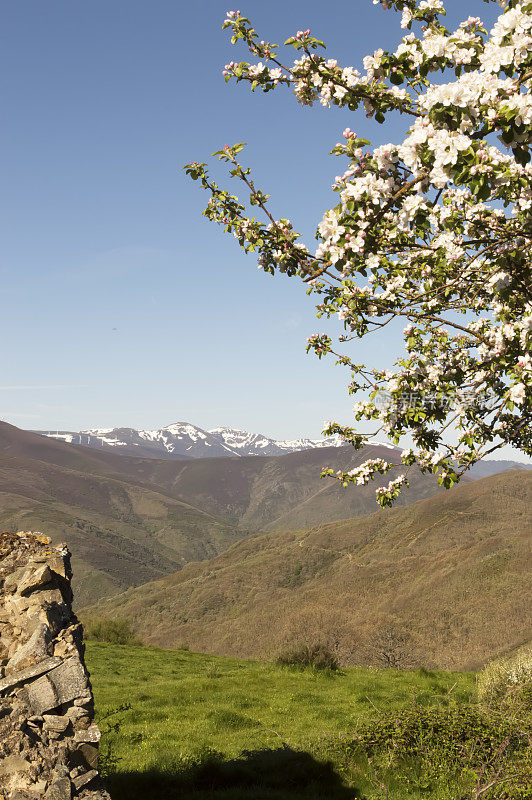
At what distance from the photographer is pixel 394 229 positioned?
5852 mm

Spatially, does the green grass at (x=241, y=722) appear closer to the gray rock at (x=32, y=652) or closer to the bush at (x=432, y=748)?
the bush at (x=432, y=748)

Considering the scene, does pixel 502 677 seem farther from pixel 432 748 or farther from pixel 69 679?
pixel 69 679

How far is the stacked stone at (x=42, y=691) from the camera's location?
4.53 meters

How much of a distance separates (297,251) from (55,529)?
20149 cm

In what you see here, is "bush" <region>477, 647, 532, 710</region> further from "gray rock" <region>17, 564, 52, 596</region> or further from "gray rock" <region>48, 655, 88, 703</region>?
"gray rock" <region>17, 564, 52, 596</region>

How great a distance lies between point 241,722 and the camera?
13.5 meters

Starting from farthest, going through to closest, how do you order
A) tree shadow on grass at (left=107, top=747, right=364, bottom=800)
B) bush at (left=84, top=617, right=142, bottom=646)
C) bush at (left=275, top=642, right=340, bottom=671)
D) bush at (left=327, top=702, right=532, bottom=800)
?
bush at (left=84, top=617, right=142, bottom=646) → bush at (left=275, top=642, right=340, bottom=671) → bush at (left=327, top=702, right=532, bottom=800) → tree shadow on grass at (left=107, top=747, right=364, bottom=800)

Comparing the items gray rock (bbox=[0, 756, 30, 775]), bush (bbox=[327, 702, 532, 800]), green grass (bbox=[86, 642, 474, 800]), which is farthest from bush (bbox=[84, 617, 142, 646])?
gray rock (bbox=[0, 756, 30, 775])

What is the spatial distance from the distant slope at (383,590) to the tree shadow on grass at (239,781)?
2646cm

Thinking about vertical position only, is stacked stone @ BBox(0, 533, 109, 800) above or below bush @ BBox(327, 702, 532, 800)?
above

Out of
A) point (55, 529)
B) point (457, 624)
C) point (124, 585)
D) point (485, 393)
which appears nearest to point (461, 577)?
point (457, 624)

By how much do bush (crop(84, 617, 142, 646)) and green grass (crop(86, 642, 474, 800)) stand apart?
12123 millimetres

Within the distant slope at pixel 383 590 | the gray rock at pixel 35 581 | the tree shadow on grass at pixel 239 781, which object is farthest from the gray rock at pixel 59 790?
the distant slope at pixel 383 590

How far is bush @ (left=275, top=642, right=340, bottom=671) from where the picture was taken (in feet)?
69.5
